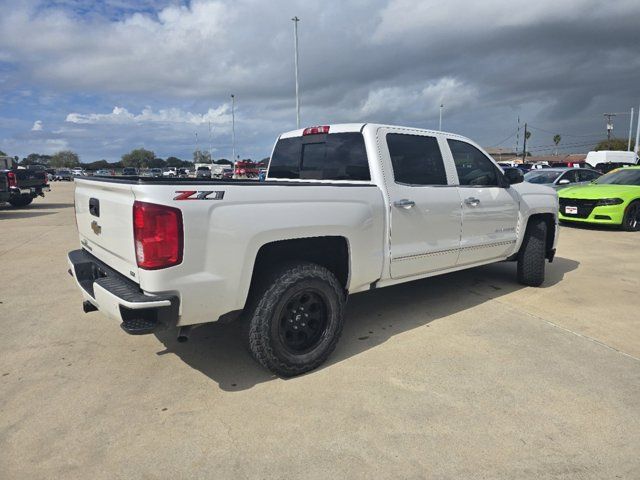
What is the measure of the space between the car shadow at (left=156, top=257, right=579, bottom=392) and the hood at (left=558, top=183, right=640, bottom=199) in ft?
16.1

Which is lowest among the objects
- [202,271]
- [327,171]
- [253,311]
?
[253,311]

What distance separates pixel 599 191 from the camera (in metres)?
10.5

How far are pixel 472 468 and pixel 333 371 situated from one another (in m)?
1.27

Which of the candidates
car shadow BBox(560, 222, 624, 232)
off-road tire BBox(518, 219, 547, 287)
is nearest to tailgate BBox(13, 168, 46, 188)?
off-road tire BBox(518, 219, 547, 287)

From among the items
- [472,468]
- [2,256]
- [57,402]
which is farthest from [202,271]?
[2,256]

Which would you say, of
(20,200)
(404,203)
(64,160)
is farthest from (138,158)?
(404,203)

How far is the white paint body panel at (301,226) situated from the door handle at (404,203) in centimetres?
4

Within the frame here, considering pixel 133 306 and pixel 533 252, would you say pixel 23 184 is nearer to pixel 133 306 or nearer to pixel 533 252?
pixel 133 306

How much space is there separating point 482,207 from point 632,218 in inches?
310

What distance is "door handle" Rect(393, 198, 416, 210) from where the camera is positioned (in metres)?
3.74

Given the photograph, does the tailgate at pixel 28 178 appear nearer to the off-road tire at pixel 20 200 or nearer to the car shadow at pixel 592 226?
the off-road tire at pixel 20 200

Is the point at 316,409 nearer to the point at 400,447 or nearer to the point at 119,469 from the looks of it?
the point at 400,447

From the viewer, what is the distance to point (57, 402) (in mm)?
2891

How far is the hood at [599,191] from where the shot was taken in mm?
10203
